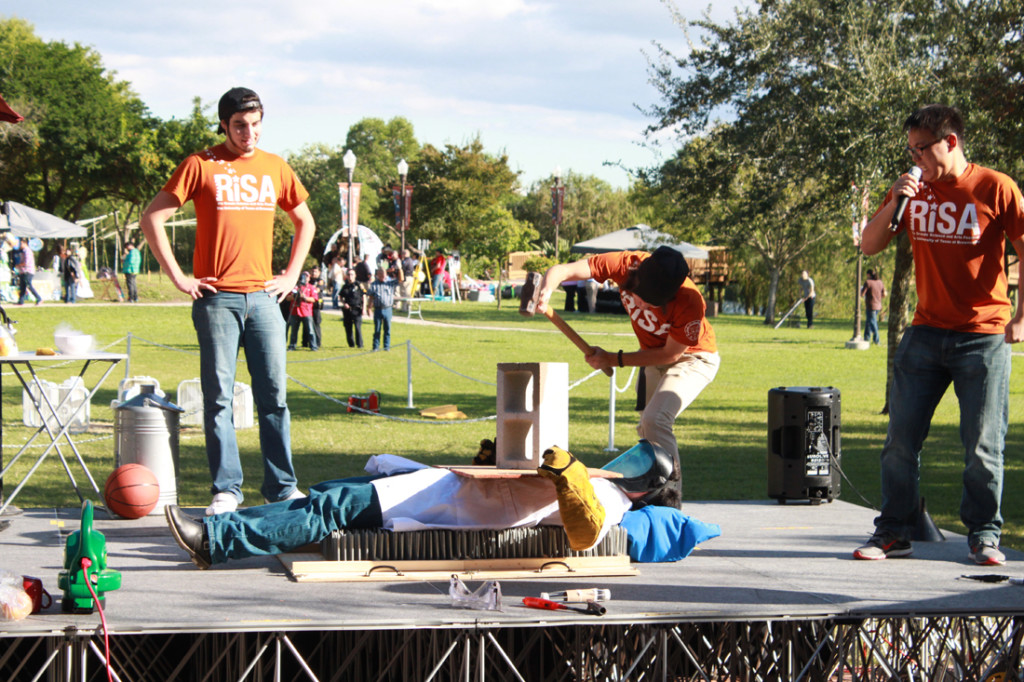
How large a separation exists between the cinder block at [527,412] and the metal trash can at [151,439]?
2.24 metres

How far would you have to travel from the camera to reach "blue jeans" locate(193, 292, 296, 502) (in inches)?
234

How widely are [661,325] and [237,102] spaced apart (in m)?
2.63

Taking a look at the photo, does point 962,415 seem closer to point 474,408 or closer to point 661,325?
point 661,325

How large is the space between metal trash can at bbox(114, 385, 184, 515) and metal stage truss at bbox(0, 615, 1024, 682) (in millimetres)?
1336

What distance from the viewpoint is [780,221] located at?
15453mm

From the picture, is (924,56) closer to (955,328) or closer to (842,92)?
(842,92)

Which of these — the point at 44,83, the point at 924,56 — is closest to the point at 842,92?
the point at 924,56

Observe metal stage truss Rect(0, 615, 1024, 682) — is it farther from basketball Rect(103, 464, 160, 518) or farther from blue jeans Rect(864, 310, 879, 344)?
blue jeans Rect(864, 310, 879, 344)

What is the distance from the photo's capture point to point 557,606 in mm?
4289

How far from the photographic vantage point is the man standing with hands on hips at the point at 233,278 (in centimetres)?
589

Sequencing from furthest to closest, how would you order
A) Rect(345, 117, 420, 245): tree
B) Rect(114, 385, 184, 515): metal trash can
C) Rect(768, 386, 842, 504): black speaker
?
1. Rect(345, 117, 420, 245): tree
2. Rect(768, 386, 842, 504): black speaker
3. Rect(114, 385, 184, 515): metal trash can

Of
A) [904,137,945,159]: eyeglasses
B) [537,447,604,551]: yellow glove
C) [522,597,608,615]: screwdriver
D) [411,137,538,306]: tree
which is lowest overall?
[522,597,608,615]: screwdriver

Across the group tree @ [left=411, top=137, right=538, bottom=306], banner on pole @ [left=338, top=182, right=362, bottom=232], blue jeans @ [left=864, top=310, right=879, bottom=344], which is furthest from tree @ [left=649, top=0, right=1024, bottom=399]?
tree @ [left=411, top=137, right=538, bottom=306]

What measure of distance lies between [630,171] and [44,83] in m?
35.5
